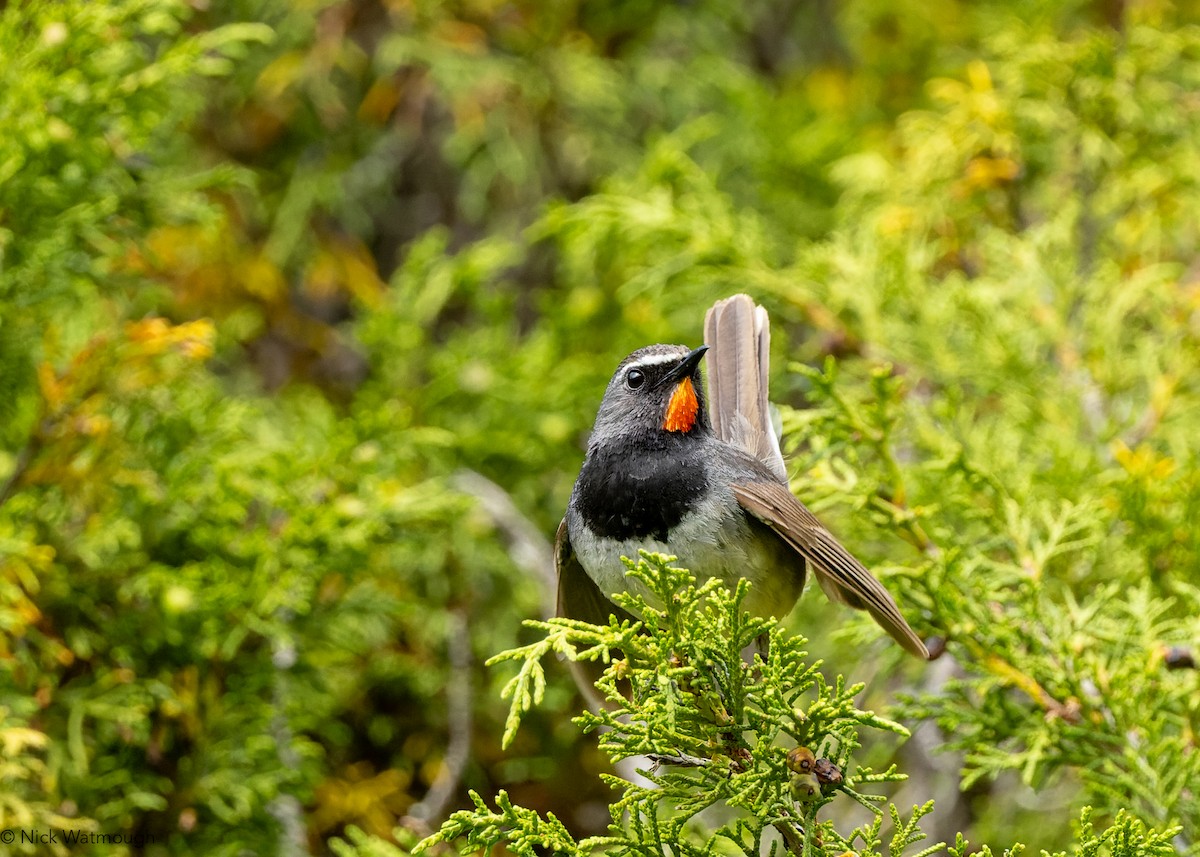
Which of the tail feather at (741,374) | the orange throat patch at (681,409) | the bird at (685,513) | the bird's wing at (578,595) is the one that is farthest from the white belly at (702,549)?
the tail feather at (741,374)

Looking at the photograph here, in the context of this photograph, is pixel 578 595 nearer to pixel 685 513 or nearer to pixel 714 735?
pixel 685 513

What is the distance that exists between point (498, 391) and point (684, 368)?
5.22 feet

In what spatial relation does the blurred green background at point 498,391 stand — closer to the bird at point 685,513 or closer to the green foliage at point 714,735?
the bird at point 685,513

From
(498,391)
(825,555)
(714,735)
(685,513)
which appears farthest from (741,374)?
(714,735)

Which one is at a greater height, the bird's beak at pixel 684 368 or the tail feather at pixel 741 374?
the bird's beak at pixel 684 368

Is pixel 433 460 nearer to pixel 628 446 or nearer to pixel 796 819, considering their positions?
pixel 628 446

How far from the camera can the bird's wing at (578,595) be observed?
3.27 meters

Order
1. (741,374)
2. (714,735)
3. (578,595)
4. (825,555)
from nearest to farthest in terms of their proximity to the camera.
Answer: (714,735) < (825,555) < (578,595) < (741,374)

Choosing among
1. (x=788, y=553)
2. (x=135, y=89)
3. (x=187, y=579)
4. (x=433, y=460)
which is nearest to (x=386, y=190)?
(x=433, y=460)

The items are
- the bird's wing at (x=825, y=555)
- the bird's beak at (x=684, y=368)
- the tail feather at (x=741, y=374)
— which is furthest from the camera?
the tail feather at (x=741, y=374)

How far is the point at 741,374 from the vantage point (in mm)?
3637

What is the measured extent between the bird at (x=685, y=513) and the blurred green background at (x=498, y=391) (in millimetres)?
163

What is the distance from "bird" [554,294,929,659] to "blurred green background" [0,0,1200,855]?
16 centimetres

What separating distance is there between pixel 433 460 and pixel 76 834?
70.7 inches
